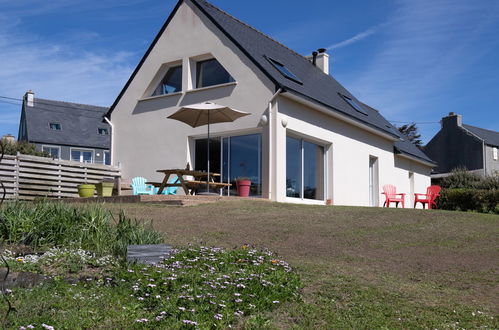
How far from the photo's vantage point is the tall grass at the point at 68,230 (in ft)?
22.9

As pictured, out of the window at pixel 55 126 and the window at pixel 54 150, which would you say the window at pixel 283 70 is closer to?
the window at pixel 54 150

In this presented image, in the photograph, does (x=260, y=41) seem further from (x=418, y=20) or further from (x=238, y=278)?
(x=238, y=278)

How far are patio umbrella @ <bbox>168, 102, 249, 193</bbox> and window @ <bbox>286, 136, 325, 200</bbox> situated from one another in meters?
2.53

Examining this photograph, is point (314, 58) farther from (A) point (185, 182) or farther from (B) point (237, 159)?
(A) point (185, 182)

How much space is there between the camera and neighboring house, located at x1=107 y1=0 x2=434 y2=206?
16.1 metres

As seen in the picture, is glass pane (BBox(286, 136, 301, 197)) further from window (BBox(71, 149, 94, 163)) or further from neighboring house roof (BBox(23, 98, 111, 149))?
window (BBox(71, 149, 94, 163))

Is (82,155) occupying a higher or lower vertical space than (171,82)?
higher

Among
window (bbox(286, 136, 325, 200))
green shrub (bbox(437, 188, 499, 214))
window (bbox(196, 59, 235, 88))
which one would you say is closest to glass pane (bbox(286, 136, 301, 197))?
window (bbox(286, 136, 325, 200))

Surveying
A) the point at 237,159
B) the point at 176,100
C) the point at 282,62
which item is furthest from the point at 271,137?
the point at 282,62

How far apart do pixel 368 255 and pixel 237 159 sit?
29.8 ft

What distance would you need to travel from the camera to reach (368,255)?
7.98 meters

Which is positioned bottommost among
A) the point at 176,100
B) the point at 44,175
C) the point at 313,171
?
the point at 44,175

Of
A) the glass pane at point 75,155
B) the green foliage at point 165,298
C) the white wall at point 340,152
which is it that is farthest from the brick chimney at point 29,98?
the green foliage at point 165,298

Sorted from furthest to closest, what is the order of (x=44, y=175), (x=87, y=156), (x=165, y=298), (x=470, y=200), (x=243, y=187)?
(x=87, y=156) → (x=470, y=200) → (x=44, y=175) → (x=243, y=187) → (x=165, y=298)
